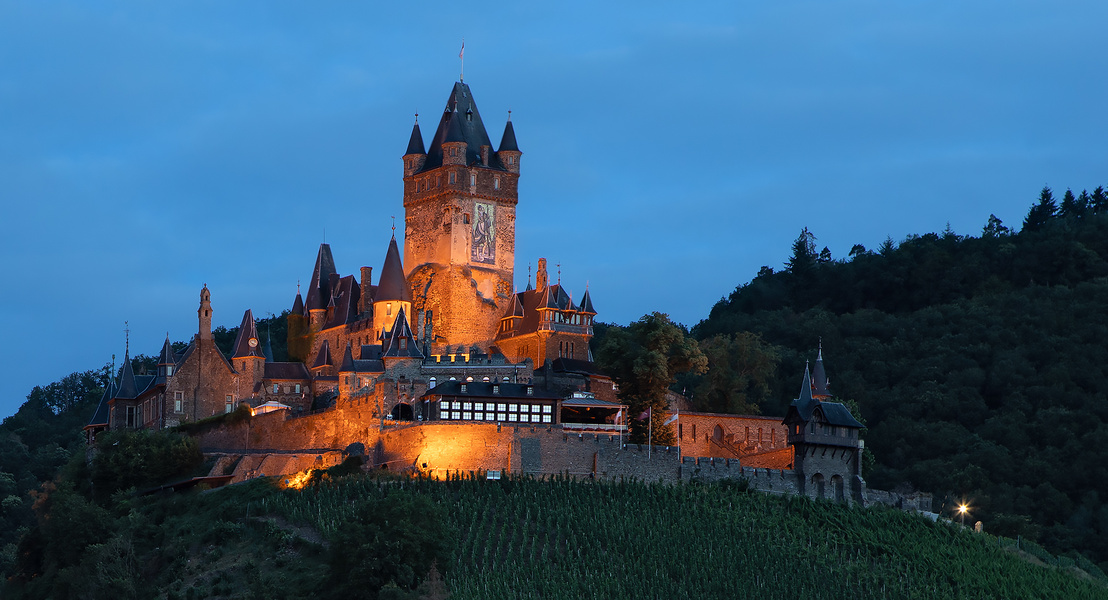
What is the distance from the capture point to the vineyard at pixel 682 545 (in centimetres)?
5741

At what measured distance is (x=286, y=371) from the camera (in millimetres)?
77875

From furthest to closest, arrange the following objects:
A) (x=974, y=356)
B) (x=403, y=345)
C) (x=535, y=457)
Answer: (x=974, y=356), (x=403, y=345), (x=535, y=457)

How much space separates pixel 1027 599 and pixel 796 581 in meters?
8.87

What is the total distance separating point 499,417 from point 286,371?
575 inches

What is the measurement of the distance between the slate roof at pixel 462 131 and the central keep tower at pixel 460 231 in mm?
49

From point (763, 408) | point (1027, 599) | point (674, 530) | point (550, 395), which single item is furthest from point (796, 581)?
point (763, 408)

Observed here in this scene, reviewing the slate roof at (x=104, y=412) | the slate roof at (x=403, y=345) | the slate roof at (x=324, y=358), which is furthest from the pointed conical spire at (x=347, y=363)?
the slate roof at (x=104, y=412)

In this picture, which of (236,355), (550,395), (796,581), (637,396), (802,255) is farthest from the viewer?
(802,255)

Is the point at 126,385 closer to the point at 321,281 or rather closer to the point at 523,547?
the point at 321,281

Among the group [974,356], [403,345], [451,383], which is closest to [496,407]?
[451,383]

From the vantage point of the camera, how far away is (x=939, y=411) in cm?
8625

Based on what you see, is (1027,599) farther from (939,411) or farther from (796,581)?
(939,411)

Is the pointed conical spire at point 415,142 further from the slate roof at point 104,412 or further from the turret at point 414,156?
the slate roof at point 104,412

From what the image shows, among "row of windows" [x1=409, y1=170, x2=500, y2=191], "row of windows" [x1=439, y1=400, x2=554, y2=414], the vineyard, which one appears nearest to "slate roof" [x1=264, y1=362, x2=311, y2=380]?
"row of windows" [x1=409, y1=170, x2=500, y2=191]
